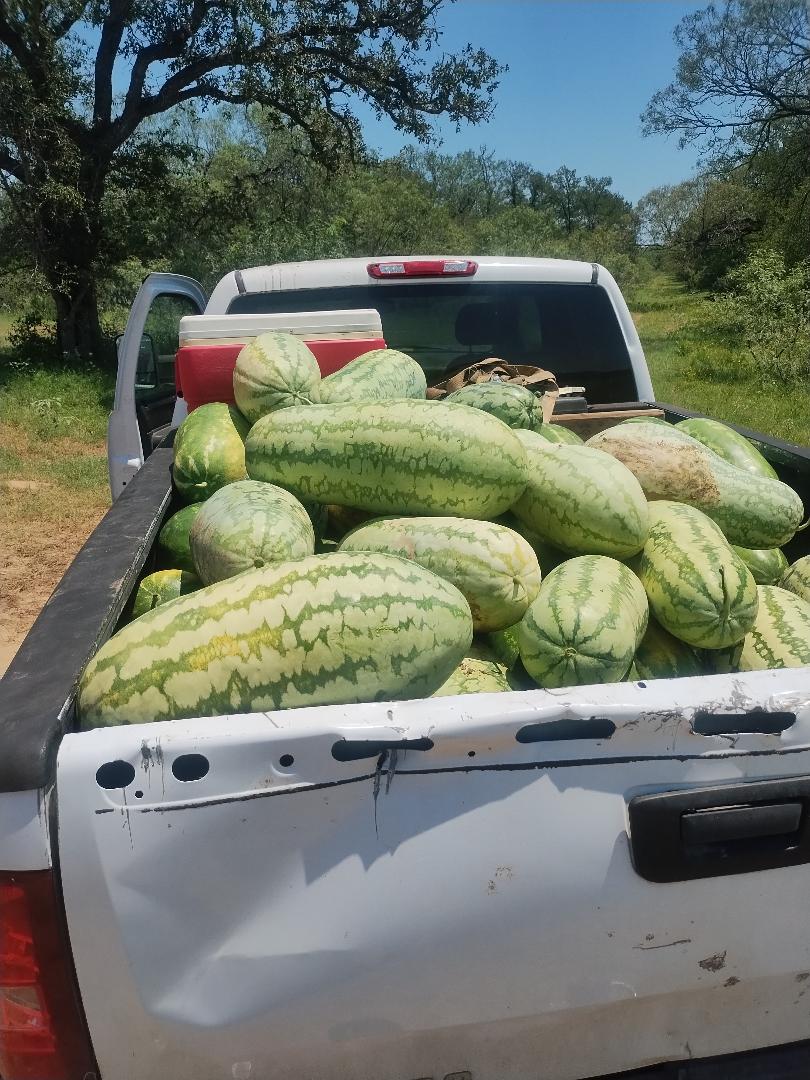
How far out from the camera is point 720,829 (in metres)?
1.45

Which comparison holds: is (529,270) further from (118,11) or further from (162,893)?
(118,11)

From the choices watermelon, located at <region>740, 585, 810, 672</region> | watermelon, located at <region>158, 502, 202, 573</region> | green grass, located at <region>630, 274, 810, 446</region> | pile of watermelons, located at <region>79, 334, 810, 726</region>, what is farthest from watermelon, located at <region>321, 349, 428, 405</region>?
green grass, located at <region>630, 274, 810, 446</region>

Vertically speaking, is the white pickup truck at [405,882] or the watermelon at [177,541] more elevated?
the watermelon at [177,541]

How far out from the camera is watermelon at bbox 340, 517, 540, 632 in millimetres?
2025

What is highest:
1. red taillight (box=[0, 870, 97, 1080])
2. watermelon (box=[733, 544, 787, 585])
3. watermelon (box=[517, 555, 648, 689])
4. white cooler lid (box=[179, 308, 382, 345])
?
white cooler lid (box=[179, 308, 382, 345])

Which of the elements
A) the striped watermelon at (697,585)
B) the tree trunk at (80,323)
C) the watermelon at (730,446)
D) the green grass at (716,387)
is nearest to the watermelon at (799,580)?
the striped watermelon at (697,585)

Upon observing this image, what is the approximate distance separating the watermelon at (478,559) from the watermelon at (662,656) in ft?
1.16

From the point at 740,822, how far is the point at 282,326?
2568 millimetres

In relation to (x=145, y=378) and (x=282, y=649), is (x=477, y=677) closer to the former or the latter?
(x=282, y=649)

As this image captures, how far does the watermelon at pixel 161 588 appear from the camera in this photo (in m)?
2.32

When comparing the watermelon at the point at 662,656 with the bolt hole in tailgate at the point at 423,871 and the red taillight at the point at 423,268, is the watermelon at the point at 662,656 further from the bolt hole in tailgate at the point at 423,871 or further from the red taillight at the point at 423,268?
the red taillight at the point at 423,268

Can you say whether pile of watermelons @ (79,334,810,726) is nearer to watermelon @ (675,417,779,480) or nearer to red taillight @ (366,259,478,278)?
watermelon @ (675,417,779,480)

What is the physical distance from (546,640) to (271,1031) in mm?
920

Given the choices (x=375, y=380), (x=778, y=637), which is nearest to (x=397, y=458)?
(x=375, y=380)
